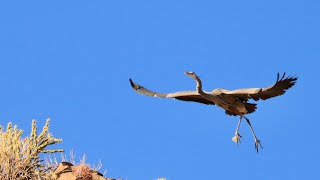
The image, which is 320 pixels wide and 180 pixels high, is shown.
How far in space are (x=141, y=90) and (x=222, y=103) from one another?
7.34 feet

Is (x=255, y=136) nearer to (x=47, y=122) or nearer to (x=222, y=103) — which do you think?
(x=222, y=103)

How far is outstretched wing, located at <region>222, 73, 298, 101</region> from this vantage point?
17.6 m

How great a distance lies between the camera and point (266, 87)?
58.9 ft

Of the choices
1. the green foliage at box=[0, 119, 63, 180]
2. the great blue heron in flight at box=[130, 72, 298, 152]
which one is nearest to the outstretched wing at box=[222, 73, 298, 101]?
the great blue heron in flight at box=[130, 72, 298, 152]

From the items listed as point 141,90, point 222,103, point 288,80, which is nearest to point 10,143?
point 141,90

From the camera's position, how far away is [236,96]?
18.8 meters

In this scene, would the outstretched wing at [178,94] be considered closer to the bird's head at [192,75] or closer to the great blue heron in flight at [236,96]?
the great blue heron in flight at [236,96]

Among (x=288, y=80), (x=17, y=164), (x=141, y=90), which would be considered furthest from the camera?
(x=141, y=90)

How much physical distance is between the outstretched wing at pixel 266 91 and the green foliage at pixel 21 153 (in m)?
4.23

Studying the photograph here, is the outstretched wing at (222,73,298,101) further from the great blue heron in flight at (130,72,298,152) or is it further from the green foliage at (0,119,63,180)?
the green foliage at (0,119,63,180)

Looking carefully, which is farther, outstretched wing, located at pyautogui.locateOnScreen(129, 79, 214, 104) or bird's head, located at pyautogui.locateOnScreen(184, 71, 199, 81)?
outstretched wing, located at pyautogui.locateOnScreen(129, 79, 214, 104)

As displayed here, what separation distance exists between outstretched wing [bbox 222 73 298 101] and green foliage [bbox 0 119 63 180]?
4234 mm

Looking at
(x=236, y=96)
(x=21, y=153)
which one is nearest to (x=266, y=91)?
(x=236, y=96)

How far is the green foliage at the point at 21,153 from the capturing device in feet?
61.1
